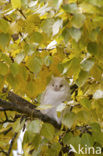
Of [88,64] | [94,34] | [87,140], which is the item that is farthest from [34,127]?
[94,34]

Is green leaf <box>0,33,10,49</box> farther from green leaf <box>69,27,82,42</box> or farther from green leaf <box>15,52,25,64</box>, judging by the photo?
green leaf <box>69,27,82,42</box>

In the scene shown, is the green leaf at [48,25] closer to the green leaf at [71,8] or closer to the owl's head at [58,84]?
the green leaf at [71,8]

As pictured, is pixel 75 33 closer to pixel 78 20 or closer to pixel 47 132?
pixel 78 20

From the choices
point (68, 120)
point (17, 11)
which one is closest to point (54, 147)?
point (68, 120)

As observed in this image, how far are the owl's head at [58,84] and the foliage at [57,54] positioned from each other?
9 cm

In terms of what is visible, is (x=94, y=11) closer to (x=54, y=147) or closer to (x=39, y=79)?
(x=39, y=79)

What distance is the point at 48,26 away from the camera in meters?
1.15

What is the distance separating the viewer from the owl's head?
180cm

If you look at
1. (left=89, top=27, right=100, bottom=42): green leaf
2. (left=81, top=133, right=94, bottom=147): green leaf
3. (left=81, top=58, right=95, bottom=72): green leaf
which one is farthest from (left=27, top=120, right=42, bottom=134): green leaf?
(left=89, top=27, right=100, bottom=42): green leaf

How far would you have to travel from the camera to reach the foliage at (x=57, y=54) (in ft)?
3.34

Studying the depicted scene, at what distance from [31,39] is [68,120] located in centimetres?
40

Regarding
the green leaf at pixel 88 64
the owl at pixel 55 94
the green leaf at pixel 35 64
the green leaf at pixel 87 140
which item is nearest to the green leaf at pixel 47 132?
the green leaf at pixel 87 140

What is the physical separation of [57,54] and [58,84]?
0.84ft

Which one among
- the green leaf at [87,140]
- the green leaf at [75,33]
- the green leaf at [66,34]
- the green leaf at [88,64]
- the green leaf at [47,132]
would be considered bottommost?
the green leaf at [87,140]
